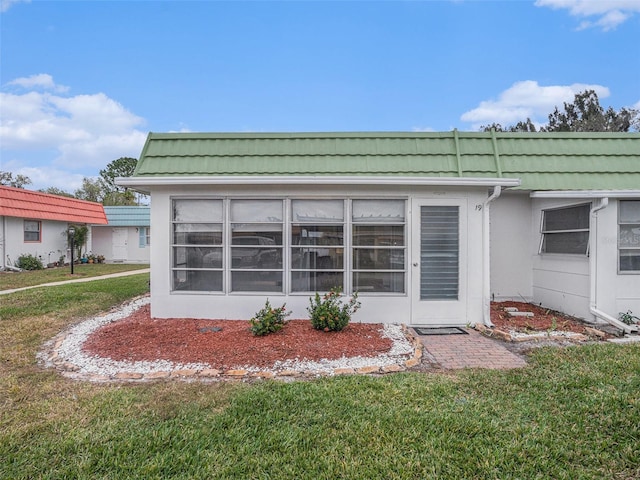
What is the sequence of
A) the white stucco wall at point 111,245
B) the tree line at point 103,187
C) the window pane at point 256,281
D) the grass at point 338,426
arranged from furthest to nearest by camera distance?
the tree line at point 103,187, the white stucco wall at point 111,245, the window pane at point 256,281, the grass at point 338,426

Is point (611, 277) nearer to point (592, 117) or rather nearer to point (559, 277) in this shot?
point (559, 277)

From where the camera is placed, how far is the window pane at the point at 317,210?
6145mm

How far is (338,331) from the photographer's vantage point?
17.7ft

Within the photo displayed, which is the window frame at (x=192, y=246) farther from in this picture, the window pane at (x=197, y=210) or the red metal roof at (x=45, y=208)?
the red metal roof at (x=45, y=208)

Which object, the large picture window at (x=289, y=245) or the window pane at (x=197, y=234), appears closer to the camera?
the large picture window at (x=289, y=245)

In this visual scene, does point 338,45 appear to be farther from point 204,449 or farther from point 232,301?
point 204,449

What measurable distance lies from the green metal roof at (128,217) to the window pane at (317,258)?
16.7 meters

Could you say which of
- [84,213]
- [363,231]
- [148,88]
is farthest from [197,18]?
[84,213]

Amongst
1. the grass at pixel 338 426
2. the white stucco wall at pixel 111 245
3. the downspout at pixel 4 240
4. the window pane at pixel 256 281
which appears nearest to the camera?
the grass at pixel 338 426

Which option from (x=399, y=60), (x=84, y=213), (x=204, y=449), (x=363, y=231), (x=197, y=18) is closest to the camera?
(x=204, y=449)

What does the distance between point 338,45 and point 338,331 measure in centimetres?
1066

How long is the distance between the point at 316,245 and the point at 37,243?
55.7 ft

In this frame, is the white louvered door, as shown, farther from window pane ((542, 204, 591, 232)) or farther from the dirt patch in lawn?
window pane ((542, 204, 591, 232))

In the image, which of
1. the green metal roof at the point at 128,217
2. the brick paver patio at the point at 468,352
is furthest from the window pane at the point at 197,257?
the green metal roof at the point at 128,217
